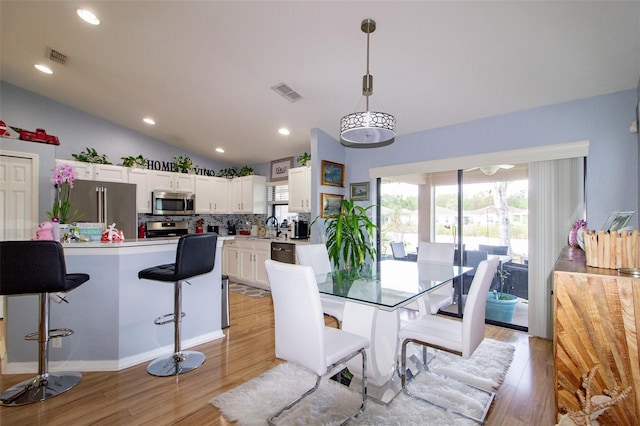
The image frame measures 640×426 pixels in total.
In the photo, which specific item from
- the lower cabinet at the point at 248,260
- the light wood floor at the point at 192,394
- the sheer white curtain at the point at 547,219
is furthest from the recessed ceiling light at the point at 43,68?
the sheer white curtain at the point at 547,219

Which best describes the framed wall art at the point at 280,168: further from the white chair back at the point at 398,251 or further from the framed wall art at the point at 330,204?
the white chair back at the point at 398,251

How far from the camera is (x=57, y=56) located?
3184 mm

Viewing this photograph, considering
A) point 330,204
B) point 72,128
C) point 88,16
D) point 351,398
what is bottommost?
point 351,398

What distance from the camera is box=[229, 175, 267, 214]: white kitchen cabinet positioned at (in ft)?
18.6

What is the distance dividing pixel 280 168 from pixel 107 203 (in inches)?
113

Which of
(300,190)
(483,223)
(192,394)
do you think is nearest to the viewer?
(192,394)

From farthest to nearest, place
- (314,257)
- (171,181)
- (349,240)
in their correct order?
(171,181) < (349,240) < (314,257)

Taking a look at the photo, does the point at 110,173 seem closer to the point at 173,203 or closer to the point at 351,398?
the point at 173,203

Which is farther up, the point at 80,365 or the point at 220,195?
the point at 220,195

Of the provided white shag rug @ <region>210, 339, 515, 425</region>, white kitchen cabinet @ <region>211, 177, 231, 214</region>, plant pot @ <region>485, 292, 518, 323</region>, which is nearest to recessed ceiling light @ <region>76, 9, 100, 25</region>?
white shag rug @ <region>210, 339, 515, 425</region>

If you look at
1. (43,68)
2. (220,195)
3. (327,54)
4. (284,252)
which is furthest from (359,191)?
(43,68)

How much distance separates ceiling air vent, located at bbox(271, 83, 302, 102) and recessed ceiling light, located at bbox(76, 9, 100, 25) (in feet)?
5.32

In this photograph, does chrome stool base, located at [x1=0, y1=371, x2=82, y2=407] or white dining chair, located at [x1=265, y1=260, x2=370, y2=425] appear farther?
chrome stool base, located at [x1=0, y1=371, x2=82, y2=407]

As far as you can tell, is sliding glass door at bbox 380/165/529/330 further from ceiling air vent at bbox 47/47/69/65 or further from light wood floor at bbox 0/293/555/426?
ceiling air vent at bbox 47/47/69/65
